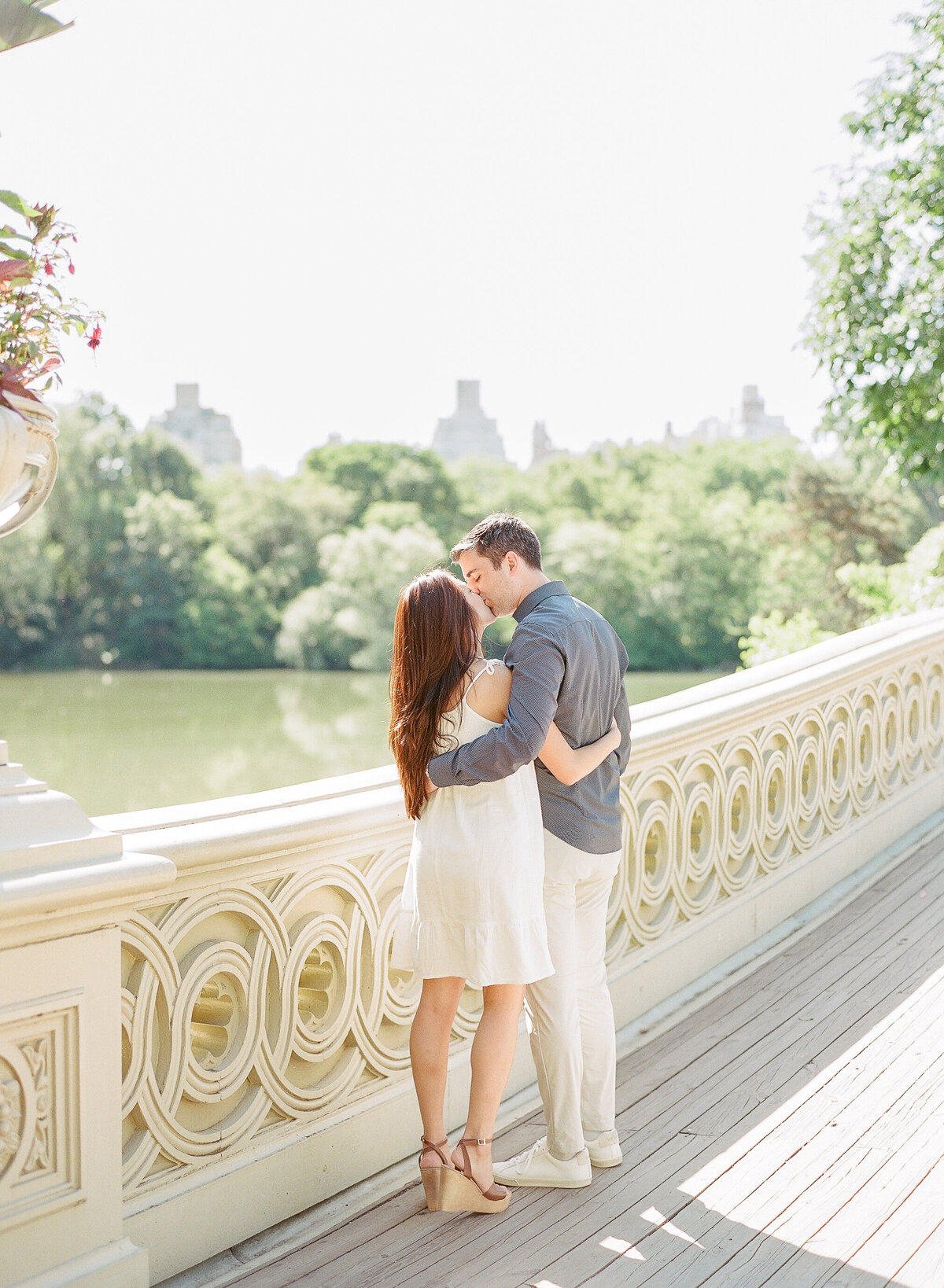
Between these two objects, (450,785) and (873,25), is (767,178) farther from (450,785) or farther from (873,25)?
(450,785)

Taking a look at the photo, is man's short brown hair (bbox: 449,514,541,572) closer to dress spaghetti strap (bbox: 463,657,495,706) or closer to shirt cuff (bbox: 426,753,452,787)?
dress spaghetti strap (bbox: 463,657,495,706)

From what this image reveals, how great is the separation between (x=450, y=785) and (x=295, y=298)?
9828cm

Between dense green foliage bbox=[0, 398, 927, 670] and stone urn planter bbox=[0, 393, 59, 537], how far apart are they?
45.1 m

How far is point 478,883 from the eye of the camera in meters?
2.73

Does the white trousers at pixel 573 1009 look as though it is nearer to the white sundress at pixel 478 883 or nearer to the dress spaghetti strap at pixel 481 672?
the white sundress at pixel 478 883

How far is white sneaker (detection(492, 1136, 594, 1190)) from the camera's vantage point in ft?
9.88

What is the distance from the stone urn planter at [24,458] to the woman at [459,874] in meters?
0.82

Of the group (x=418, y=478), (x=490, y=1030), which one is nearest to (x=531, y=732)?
(x=490, y=1030)

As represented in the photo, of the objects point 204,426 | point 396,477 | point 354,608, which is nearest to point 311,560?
point 354,608

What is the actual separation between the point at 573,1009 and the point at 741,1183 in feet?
1.85

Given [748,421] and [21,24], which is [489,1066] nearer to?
[21,24]

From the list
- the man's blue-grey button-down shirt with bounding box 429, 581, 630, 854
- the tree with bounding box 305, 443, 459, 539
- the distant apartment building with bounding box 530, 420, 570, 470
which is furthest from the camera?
the distant apartment building with bounding box 530, 420, 570, 470

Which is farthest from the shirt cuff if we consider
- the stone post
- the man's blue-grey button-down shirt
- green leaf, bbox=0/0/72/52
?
green leaf, bbox=0/0/72/52

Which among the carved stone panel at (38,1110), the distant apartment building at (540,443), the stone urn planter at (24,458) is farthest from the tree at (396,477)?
the carved stone panel at (38,1110)
